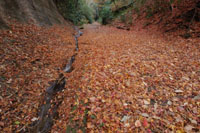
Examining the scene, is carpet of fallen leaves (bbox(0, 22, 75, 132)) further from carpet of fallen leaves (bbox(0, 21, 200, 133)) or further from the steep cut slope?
the steep cut slope

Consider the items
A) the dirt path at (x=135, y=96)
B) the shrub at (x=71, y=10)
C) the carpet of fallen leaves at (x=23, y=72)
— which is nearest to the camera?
the dirt path at (x=135, y=96)

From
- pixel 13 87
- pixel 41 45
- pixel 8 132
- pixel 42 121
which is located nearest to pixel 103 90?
pixel 42 121

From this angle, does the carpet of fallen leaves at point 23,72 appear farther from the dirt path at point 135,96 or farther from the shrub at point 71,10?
the shrub at point 71,10

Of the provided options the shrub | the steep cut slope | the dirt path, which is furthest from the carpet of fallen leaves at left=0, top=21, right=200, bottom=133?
the shrub

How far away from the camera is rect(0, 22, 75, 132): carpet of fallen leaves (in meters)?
2.09

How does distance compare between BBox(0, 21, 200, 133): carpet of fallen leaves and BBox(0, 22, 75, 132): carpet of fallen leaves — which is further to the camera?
BBox(0, 22, 75, 132): carpet of fallen leaves

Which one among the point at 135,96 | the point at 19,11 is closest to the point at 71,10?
the point at 19,11

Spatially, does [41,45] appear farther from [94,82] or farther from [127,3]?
[127,3]

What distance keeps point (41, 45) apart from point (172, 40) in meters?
6.22

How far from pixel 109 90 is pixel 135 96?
1.98 feet

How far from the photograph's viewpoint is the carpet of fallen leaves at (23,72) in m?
2.09

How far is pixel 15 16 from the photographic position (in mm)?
4480

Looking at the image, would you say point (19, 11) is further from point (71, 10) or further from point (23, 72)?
point (71, 10)

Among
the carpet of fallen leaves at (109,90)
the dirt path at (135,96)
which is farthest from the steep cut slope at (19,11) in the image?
the dirt path at (135,96)
